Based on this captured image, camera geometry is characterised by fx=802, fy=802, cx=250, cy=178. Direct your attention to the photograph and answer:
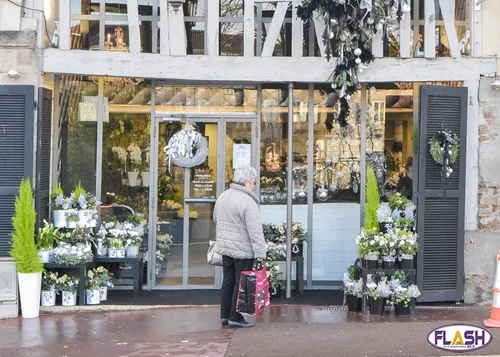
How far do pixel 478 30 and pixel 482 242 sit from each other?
8.60 ft

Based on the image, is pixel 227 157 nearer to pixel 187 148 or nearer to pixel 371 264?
pixel 187 148

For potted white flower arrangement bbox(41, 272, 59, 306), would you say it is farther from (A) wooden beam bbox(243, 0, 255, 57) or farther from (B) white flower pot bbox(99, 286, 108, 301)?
(A) wooden beam bbox(243, 0, 255, 57)

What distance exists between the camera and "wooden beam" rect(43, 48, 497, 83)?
32.1ft

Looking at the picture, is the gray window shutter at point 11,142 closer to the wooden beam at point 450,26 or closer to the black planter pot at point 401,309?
the black planter pot at point 401,309

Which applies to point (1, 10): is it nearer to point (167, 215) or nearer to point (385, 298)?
point (167, 215)

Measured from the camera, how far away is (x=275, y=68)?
985cm

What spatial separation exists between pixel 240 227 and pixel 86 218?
250cm

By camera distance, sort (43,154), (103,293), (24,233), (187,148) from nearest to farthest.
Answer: (24,233), (43,154), (103,293), (187,148)

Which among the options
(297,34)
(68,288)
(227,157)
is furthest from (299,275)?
(297,34)

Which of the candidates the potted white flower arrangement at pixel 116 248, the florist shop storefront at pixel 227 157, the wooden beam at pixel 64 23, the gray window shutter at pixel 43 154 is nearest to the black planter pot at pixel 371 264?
the florist shop storefront at pixel 227 157

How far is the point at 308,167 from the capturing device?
1095 centimetres

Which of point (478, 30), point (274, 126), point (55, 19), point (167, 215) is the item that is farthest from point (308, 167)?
point (55, 19)

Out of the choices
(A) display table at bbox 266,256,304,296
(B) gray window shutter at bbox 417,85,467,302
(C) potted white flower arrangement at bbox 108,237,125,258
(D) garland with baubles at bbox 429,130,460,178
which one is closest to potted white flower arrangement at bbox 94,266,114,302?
(C) potted white flower arrangement at bbox 108,237,125,258

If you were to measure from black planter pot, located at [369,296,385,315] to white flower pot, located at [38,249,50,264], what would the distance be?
3831 millimetres
